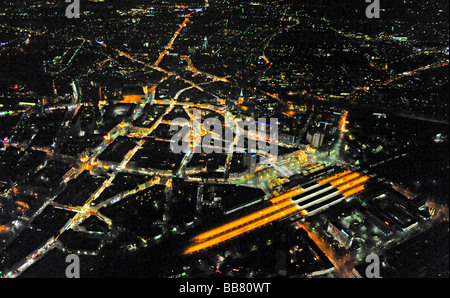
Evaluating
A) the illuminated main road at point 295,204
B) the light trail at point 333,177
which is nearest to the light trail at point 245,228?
the illuminated main road at point 295,204

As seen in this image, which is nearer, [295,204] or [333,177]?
[295,204]

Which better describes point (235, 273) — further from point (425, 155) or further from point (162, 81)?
point (162, 81)

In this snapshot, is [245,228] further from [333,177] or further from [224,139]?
[224,139]

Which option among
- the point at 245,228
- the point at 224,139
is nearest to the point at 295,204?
the point at 245,228

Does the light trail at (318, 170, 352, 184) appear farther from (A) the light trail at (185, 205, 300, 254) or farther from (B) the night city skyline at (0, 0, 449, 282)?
(A) the light trail at (185, 205, 300, 254)

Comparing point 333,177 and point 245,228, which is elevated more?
point 333,177

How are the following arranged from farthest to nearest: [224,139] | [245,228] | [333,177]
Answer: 1. [224,139]
2. [333,177]
3. [245,228]

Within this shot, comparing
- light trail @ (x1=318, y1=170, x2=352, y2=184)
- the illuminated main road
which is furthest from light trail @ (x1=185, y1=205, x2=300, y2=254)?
light trail @ (x1=318, y1=170, x2=352, y2=184)

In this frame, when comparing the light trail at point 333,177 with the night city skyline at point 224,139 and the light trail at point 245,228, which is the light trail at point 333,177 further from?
the light trail at point 245,228

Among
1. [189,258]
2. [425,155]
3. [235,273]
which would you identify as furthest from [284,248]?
[425,155]

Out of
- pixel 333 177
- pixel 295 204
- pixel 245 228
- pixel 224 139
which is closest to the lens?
pixel 245 228
